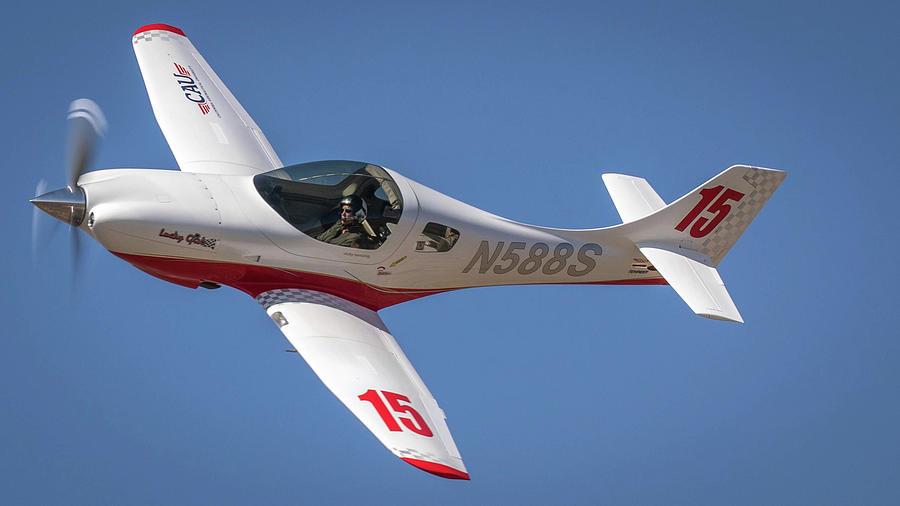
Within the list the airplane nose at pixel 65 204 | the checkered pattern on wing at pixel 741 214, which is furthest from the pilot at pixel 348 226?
the checkered pattern on wing at pixel 741 214

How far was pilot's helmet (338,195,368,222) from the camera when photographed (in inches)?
480

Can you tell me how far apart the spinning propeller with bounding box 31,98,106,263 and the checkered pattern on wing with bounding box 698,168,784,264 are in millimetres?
7191

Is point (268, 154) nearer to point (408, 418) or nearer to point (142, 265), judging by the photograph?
point (142, 265)

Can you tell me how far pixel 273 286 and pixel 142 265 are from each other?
139cm

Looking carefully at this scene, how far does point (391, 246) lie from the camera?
12.4 m

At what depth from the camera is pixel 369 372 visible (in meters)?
11.3

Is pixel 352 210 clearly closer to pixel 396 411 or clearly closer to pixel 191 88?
pixel 396 411

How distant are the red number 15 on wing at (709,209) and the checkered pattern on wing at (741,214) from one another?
0.26 ft

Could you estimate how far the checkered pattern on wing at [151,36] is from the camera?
15.2 m

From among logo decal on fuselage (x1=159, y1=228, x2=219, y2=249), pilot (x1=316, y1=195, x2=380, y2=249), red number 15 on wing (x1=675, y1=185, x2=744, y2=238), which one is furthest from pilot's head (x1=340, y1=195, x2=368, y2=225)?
red number 15 on wing (x1=675, y1=185, x2=744, y2=238)

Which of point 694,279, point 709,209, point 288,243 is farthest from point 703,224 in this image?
point 288,243

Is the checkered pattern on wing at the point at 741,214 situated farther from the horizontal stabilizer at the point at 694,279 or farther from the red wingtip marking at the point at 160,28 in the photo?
the red wingtip marking at the point at 160,28

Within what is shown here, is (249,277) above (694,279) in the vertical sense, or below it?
below

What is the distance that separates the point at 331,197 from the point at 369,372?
2.08m
